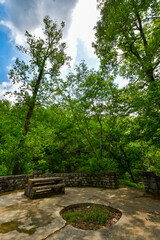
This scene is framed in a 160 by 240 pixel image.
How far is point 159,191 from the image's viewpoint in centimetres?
574

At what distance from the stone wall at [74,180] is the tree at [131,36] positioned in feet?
21.0

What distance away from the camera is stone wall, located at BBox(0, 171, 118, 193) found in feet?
21.0

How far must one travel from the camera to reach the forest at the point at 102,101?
6.31 m

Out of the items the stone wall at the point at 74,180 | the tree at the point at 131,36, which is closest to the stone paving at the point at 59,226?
the stone wall at the point at 74,180

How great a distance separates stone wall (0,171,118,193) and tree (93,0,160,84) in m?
6.41

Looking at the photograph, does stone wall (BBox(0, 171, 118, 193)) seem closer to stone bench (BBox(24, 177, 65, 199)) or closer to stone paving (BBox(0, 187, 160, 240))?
stone bench (BBox(24, 177, 65, 199))

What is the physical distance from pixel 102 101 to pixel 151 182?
5.82m

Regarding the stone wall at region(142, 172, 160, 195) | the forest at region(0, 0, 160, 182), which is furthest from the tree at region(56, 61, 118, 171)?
the stone wall at region(142, 172, 160, 195)

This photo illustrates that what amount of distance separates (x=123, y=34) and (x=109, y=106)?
4571mm

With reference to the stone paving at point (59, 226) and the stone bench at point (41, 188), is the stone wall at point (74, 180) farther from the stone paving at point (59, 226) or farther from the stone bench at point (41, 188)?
the stone paving at point (59, 226)

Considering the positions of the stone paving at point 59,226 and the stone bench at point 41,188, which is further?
the stone bench at point 41,188

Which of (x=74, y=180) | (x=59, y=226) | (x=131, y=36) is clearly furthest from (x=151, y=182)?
(x=131, y=36)

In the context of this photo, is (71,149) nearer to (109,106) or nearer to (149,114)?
(109,106)

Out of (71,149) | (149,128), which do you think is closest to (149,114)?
(149,128)
